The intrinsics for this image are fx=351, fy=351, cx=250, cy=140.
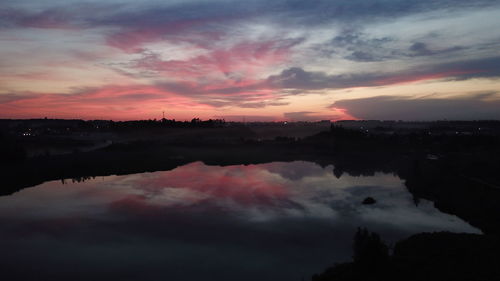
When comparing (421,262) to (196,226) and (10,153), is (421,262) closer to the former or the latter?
(196,226)

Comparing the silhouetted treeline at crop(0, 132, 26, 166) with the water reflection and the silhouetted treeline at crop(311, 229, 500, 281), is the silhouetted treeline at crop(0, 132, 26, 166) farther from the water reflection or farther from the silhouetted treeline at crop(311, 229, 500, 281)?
the silhouetted treeline at crop(311, 229, 500, 281)

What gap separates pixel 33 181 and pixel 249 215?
3175 centimetres

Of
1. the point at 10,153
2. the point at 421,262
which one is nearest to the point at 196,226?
the point at 421,262

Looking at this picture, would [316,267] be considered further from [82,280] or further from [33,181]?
[33,181]

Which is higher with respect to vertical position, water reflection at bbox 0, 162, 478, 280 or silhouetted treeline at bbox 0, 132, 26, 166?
silhouetted treeline at bbox 0, 132, 26, 166

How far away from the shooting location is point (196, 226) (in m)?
26.0

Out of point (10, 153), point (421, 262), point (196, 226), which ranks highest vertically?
point (10, 153)

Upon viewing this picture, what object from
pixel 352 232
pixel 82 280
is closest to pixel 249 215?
pixel 352 232

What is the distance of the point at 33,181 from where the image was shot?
147 ft

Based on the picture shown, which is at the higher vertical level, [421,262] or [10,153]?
[10,153]

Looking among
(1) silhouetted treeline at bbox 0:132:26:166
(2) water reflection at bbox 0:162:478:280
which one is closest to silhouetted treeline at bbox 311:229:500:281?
(2) water reflection at bbox 0:162:478:280

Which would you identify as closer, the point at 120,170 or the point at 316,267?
the point at 316,267

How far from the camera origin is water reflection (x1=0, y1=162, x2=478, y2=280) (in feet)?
62.1

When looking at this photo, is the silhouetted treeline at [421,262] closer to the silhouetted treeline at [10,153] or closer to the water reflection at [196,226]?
the water reflection at [196,226]
